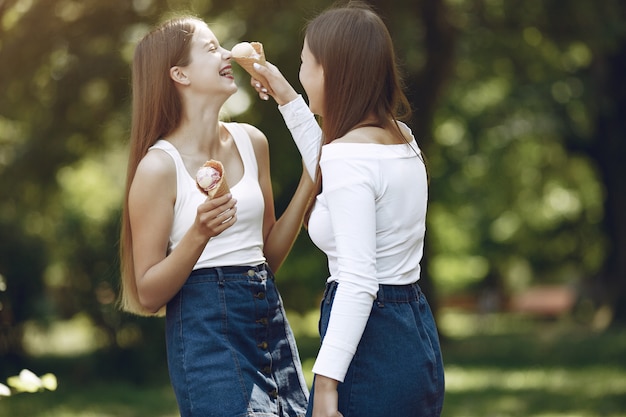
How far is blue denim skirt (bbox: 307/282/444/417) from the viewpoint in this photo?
8.78 feet

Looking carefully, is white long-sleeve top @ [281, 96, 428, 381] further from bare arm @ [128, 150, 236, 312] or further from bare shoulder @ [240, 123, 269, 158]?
bare shoulder @ [240, 123, 269, 158]

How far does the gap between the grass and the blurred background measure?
0.04m

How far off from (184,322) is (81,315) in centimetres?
831

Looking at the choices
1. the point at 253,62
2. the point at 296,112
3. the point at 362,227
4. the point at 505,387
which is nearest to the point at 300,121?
the point at 296,112

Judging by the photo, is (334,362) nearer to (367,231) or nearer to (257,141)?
(367,231)

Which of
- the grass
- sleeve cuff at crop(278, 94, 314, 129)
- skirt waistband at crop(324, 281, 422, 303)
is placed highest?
sleeve cuff at crop(278, 94, 314, 129)

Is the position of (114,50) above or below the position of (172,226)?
above

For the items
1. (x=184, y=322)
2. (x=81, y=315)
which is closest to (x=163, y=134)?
(x=184, y=322)

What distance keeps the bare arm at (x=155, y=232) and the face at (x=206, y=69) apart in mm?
301

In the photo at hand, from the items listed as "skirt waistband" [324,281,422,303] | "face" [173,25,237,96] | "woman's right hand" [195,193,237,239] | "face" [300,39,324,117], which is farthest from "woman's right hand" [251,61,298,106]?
"skirt waistband" [324,281,422,303]

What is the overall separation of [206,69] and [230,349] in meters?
0.94

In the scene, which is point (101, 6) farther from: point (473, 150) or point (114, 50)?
point (473, 150)

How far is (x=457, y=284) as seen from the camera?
4022 centimetres

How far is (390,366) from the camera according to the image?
269 centimetres
